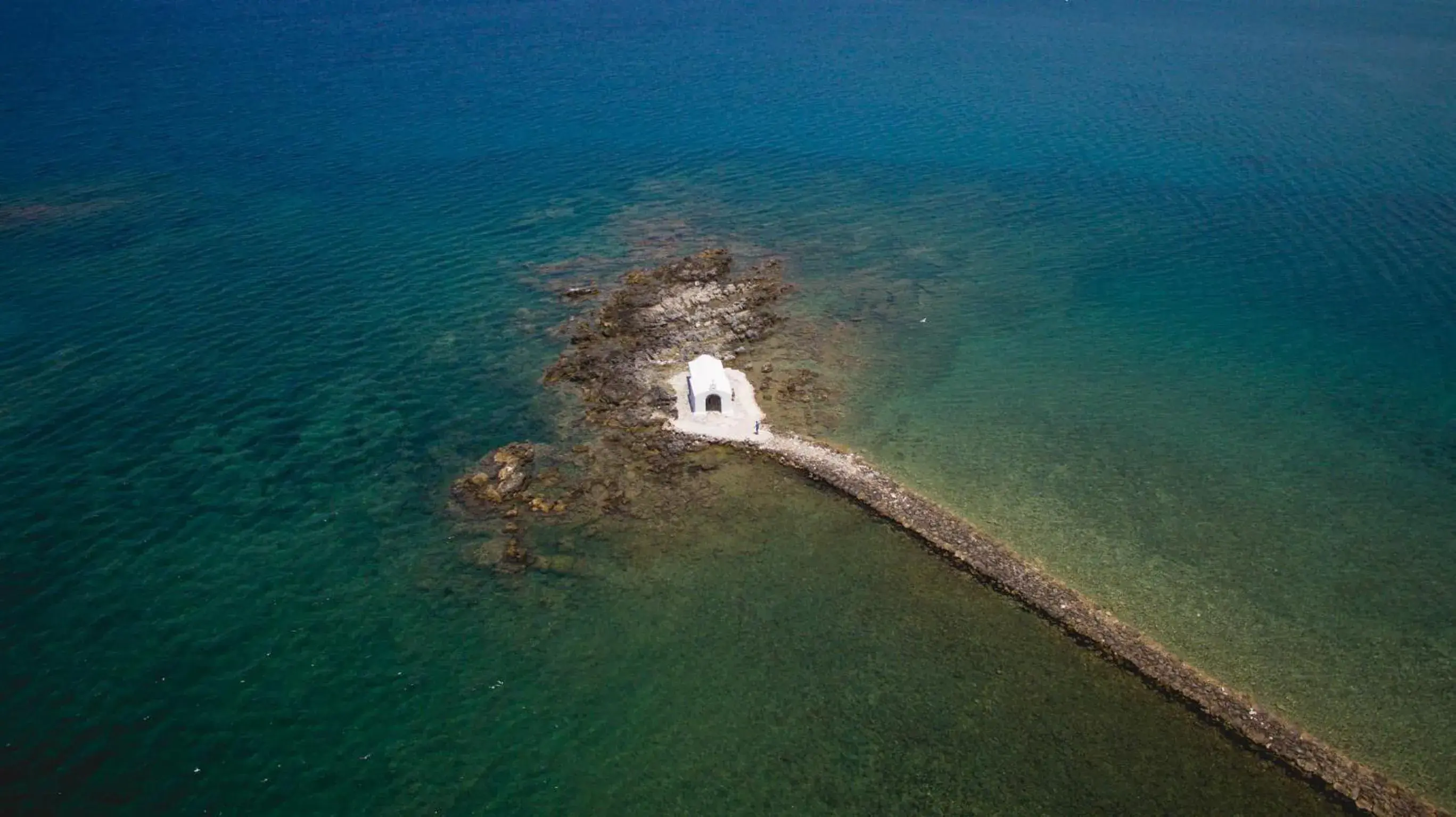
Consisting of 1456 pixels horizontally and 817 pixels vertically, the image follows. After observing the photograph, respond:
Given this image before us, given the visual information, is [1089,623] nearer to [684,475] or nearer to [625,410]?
[684,475]

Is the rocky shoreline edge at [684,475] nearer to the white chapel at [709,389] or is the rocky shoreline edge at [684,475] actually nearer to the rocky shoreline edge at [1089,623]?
the rocky shoreline edge at [1089,623]

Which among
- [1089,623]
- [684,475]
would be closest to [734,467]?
[684,475]

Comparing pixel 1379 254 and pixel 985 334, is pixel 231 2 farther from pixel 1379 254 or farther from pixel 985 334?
pixel 1379 254

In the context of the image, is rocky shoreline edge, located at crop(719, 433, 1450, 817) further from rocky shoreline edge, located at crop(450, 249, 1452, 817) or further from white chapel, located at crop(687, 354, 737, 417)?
white chapel, located at crop(687, 354, 737, 417)

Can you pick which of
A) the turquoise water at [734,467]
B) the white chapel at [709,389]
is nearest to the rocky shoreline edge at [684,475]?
the turquoise water at [734,467]

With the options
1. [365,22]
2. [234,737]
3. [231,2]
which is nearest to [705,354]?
[234,737]

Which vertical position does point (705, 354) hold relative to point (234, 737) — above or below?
above
